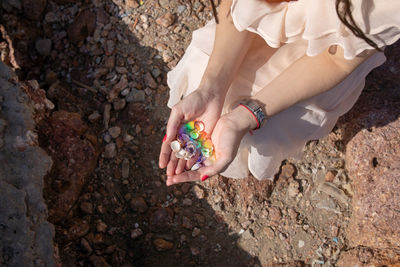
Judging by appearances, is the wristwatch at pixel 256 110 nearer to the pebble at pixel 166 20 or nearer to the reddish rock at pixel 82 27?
the pebble at pixel 166 20

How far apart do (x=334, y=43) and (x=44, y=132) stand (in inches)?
71.6

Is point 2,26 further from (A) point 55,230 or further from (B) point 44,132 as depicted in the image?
(A) point 55,230

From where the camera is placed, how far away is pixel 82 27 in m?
3.17

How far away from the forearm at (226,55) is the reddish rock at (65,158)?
1057 millimetres

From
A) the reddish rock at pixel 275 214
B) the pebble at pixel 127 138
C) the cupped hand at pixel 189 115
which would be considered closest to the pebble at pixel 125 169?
the pebble at pixel 127 138

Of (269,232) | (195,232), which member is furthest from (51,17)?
(269,232)

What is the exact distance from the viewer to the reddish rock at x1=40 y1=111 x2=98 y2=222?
7.91ft

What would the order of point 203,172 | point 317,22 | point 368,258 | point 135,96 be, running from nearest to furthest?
point 317,22 < point 203,172 < point 368,258 < point 135,96

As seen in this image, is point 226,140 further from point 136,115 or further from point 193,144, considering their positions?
point 136,115

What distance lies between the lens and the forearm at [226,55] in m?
2.07

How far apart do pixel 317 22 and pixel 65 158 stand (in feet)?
5.71

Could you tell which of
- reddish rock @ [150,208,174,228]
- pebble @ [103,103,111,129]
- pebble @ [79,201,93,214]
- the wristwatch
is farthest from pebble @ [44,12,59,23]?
the wristwatch

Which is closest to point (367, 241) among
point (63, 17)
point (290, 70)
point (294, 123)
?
point (294, 123)

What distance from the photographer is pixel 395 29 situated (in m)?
1.71
